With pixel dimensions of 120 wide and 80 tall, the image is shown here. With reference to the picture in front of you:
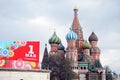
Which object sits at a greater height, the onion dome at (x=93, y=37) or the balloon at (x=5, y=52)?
A: the onion dome at (x=93, y=37)

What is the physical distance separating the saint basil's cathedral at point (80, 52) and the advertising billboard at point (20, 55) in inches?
1198

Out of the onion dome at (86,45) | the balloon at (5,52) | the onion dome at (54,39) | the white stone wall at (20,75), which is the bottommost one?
the white stone wall at (20,75)

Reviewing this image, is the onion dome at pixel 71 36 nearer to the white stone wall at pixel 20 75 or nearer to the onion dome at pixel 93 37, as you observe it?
the onion dome at pixel 93 37

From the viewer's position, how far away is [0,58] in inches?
2104

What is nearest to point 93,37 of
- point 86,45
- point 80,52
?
point 86,45

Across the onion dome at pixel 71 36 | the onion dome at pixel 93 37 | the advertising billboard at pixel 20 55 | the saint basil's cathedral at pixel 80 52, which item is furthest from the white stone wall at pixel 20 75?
the onion dome at pixel 93 37

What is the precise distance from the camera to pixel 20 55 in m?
54.1

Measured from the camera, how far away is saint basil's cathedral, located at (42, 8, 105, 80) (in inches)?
3617

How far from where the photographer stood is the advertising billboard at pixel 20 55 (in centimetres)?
5372

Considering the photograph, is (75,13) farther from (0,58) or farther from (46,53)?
(0,58)

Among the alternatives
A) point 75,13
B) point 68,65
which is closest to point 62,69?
point 68,65

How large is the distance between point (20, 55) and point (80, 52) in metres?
45.3

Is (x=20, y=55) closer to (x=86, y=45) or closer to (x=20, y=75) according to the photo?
(x=20, y=75)

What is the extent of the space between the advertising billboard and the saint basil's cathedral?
99.8ft
